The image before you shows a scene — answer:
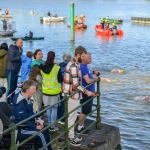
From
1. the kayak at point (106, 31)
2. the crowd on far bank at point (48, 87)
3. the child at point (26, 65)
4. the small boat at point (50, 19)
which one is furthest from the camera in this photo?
the small boat at point (50, 19)

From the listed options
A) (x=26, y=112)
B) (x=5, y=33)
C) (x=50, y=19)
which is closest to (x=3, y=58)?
(x=26, y=112)

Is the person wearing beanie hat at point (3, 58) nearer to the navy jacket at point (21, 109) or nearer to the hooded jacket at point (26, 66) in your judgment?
the hooded jacket at point (26, 66)

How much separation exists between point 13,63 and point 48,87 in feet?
6.81

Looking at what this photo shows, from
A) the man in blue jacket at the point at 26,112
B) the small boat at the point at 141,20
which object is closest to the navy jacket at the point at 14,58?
the man in blue jacket at the point at 26,112

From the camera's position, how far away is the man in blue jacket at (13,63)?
32.6 ft

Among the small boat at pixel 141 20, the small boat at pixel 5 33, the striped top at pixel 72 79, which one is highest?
the striped top at pixel 72 79

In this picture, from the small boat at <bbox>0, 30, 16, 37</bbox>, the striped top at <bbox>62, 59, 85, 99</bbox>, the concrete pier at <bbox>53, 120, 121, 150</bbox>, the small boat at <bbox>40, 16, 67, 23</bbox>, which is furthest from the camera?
the small boat at <bbox>40, 16, 67, 23</bbox>

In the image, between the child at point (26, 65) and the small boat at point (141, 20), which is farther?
the small boat at point (141, 20)

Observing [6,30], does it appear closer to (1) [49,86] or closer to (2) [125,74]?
(2) [125,74]

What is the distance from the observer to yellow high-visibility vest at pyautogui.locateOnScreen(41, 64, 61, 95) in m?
8.26

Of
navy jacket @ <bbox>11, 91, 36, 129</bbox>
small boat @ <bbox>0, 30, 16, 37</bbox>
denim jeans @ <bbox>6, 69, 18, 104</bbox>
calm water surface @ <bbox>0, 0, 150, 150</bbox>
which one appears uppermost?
→ navy jacket @ <bbox>11, 91, 36, 129</bbox>

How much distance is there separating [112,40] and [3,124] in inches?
1789

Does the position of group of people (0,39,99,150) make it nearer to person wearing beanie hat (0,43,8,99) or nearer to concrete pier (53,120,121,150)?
person wearing beanie hat (0,43,8,99)

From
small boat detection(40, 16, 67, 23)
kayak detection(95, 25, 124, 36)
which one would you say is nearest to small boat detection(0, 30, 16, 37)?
kayak detection(95, 25, 124, 36)
